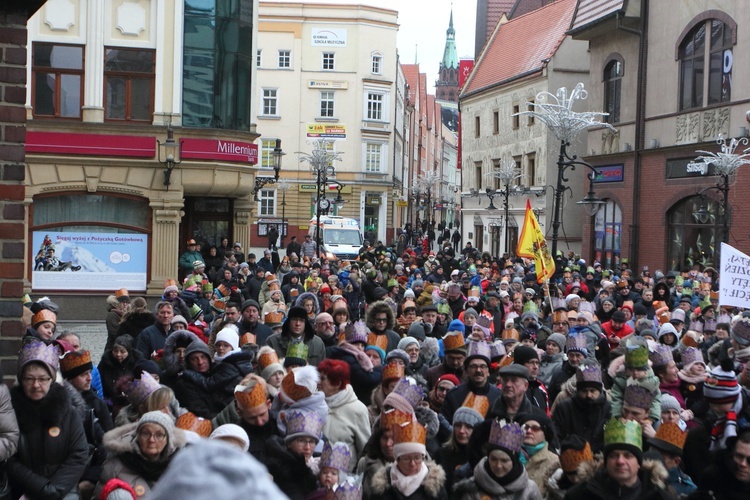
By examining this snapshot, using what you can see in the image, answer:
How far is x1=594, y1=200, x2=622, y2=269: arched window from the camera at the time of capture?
37.4 m

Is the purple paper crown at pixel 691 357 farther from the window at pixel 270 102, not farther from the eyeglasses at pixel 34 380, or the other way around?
the window at pixel 270 102

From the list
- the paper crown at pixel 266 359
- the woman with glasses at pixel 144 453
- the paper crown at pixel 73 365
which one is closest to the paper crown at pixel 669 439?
the woman with glasses at pixel 144 453

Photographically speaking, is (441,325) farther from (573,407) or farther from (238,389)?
(238,389)

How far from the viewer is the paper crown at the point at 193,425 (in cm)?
666

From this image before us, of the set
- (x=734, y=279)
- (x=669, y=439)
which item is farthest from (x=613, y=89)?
(x=669, y=439)

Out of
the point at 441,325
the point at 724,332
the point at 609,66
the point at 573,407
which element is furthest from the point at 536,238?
the point at 609,66

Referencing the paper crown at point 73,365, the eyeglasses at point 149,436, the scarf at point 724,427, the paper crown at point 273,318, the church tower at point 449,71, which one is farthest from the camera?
the church tower at point 449,71

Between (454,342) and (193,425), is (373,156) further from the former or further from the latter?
(193,425)

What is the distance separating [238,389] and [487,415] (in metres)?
2.06

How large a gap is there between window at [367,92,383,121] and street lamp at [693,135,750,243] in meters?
36.9

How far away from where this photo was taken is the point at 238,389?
268 inches

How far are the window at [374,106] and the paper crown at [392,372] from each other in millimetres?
59377

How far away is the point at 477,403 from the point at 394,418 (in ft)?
5.99

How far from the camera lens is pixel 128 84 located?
2409 centimetres
